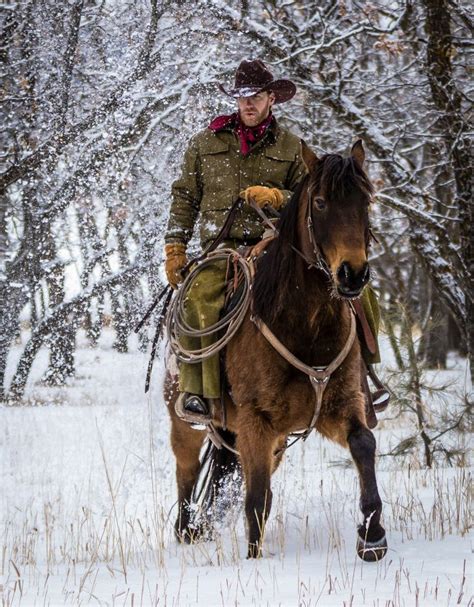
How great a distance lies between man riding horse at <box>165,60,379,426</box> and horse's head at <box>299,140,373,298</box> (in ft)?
2.88

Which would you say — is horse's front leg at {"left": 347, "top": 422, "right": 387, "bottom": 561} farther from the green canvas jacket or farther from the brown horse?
the green canvas jacket

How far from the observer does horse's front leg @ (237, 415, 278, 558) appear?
4941 millimetres

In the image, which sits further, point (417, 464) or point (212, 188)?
point (417, 464)

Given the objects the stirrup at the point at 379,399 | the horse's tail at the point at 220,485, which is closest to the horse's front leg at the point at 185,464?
the horse's tail at the point at 220,485

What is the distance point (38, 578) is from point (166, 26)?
10.8 meters

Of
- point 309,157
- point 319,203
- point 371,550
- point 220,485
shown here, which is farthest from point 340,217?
point 220,485

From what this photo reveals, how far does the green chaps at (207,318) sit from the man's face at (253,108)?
0.91 metres

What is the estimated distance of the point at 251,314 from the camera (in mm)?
5199

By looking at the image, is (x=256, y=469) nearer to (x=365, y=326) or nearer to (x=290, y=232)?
(x=365, y=326)

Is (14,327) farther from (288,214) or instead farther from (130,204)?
(288,214)

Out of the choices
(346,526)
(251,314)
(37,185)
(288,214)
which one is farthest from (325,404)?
(37,185)

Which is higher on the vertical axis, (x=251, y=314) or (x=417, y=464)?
(x=251, y=314)

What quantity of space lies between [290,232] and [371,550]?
1.67 metres

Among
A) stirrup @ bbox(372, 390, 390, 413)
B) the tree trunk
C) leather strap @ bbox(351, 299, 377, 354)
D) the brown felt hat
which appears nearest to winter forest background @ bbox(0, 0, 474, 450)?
the tree trunk
